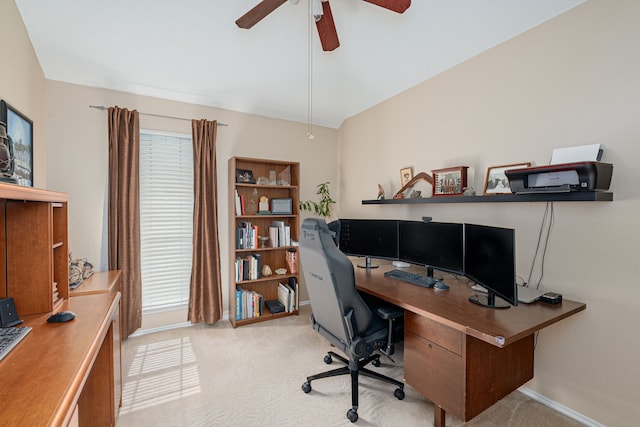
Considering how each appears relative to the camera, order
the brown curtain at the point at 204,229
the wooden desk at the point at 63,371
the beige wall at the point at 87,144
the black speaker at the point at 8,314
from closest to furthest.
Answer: the wooden desk at the point at 63,371 → the black speaker at the point at 8,314 → the beige wall at the point at 87,144 → the brown curtain at the point at 204,229

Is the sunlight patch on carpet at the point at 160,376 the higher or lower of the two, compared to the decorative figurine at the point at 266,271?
lower

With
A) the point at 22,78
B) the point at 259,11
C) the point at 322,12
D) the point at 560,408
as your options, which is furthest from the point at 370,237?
the point at 22,78

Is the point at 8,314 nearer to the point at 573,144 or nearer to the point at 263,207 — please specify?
the point at 263,207

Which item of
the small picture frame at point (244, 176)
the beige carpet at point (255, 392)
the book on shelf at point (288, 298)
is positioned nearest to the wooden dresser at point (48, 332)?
the beige carpet at point (255, 392)

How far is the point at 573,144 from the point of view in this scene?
5.99 ft

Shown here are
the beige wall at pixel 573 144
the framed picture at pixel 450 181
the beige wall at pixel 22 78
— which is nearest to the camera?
the beige wall at pixel 573 144

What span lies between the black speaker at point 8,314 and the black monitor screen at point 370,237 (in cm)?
232

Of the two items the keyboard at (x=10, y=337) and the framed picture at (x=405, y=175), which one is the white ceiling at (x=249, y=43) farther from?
the keyboard at (x=10, y=337)

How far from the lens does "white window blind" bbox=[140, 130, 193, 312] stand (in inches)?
119

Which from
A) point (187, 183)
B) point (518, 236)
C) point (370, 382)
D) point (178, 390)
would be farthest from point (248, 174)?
point (518, 236)

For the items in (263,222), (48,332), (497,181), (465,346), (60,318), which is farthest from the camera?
(263,222)

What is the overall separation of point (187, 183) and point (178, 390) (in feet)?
6.57

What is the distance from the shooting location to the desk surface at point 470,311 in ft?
4.54

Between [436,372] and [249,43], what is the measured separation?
275cm
